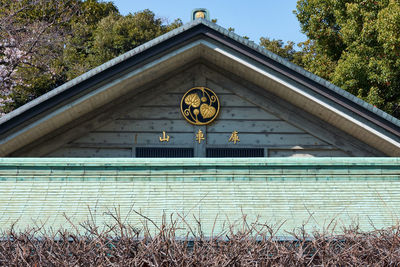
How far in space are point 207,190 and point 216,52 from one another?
3.71 metres

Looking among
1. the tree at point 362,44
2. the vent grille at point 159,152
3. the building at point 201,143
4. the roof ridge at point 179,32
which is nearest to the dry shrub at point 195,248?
the building at point 201,143

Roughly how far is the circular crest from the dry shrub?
494cm

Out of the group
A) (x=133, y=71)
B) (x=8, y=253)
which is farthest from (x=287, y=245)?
(x=133, y=71)

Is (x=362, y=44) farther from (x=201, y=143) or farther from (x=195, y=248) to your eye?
(x=195, y=248)

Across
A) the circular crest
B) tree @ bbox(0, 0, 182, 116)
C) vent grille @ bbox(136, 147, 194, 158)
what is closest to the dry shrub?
vent grille @ bbox(136, 147, 194, 158)

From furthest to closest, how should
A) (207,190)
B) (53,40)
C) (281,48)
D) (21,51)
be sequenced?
(281,48), (53,40), (21,51), (207,190)

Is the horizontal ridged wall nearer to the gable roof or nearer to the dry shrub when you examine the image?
the dry shrub

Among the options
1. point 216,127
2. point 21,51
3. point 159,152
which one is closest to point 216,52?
point 216,127

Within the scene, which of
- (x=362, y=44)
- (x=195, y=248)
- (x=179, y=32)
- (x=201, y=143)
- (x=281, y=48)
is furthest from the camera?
(x=281, y=48)

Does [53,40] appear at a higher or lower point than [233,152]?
higher

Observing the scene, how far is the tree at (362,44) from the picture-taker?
20047 mm

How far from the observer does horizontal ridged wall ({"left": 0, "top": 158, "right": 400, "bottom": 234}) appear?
20.8 ft

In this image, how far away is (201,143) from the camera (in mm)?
10359

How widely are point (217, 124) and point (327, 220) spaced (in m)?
4.62
